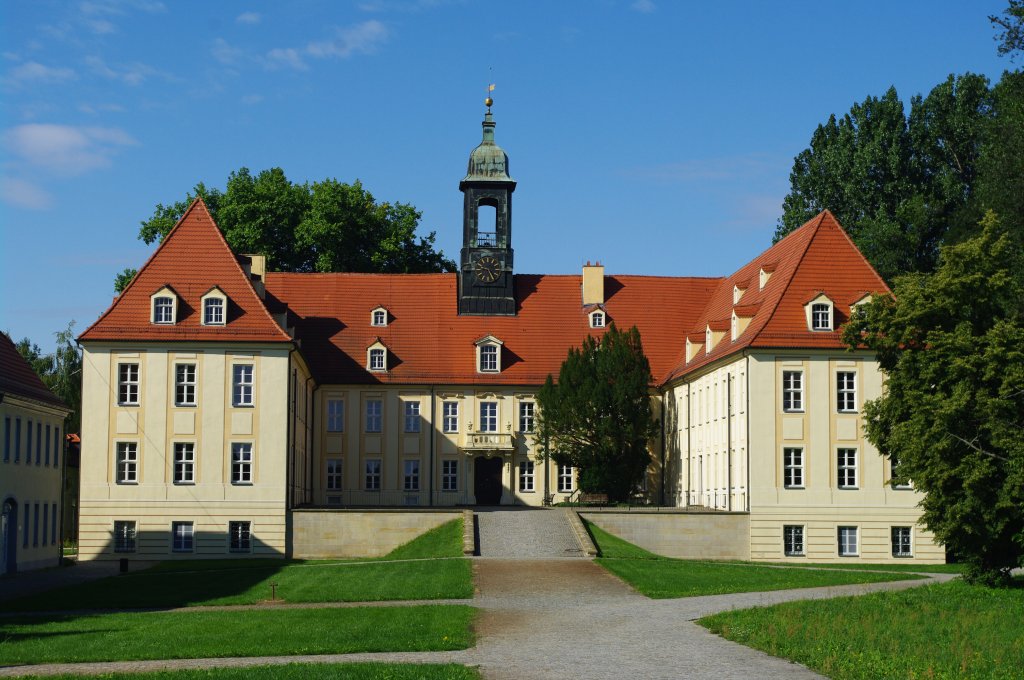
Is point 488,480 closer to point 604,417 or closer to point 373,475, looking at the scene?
point 373,475

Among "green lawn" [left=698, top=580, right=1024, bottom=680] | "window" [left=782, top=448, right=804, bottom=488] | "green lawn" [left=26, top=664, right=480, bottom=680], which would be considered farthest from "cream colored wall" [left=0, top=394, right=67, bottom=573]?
"green lawn" [left=698, top=580, right=1024, bottom=680]

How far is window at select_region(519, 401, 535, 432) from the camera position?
6325 centimetres

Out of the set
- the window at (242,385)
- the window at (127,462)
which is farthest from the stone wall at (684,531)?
the window at (127,462)

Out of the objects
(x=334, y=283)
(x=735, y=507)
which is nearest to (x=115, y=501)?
(x=334, y=283)

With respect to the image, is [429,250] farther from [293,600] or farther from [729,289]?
[293,600]

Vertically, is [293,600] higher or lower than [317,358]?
lower

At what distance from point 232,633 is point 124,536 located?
26.4m

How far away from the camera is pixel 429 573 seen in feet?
129

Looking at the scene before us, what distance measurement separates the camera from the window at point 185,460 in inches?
2030

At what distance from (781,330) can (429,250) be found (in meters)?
30.6

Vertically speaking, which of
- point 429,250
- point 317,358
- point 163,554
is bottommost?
point 163,554

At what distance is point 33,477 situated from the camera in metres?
49.9

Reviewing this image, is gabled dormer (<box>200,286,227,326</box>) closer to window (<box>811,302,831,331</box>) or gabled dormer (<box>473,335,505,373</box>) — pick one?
gabled dormer (<box>473,335,505,373</box>)

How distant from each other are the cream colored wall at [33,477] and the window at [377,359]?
13.8 m
